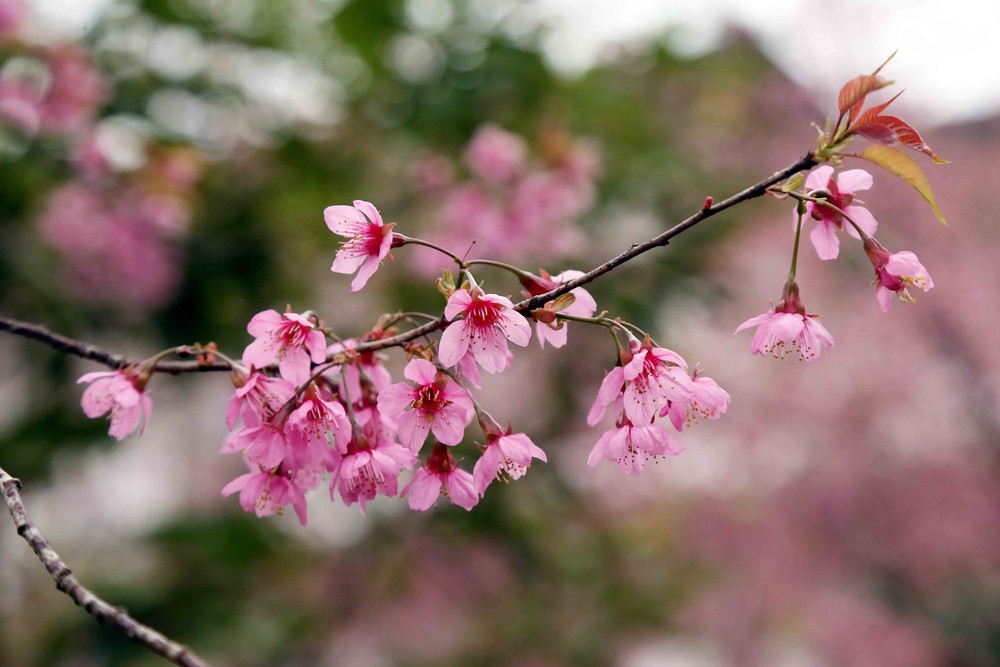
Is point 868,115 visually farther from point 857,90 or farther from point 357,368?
point 357,368

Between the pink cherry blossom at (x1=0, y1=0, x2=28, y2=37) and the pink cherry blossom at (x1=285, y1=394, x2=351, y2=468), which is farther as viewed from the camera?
the pink cherry blossom at (x1=0, y1=0, x2=28, y2=37)

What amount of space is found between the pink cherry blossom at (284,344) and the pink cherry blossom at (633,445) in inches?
12.5

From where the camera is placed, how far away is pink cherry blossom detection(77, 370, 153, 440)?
0.89 metres

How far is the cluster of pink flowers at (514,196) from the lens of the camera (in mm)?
2676

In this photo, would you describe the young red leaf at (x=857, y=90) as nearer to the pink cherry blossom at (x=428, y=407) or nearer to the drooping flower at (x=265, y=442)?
the pink cherry blossom at (x=428, y=407)

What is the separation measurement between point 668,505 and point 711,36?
3.48 meters

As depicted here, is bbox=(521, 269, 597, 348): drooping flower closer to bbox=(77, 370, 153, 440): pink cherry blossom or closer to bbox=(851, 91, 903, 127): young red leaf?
bbox=(851, 91, 903, 127): young red leaf

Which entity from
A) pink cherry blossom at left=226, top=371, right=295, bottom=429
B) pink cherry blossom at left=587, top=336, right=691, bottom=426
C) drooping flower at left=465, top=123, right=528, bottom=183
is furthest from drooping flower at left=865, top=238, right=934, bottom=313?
drooping flower at left=465, top=123, right=528, bottom=183

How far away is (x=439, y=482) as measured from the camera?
2.78 ft

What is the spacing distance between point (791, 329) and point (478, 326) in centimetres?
33

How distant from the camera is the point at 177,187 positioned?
2.70 metres

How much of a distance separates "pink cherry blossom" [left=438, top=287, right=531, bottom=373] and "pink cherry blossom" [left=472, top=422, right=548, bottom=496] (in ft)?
0.30

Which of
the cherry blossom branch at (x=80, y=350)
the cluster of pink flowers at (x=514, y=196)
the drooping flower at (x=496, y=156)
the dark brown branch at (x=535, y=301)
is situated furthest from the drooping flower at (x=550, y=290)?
the drooping flower at (x=496, y=156)

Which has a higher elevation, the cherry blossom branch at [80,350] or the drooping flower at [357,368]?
the drooping flower at [357,368]
